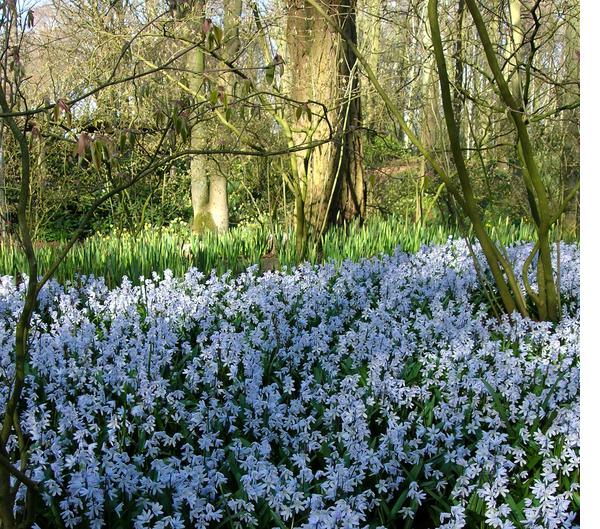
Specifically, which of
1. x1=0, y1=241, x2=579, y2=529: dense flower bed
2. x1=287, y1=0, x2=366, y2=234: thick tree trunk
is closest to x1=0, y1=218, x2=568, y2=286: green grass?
x1=287, y1=0, x2=366, y2=234: thick tree trunk

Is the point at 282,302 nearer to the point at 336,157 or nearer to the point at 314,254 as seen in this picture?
the point at 314,254

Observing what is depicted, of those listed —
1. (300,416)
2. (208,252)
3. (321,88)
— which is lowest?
(300,416)

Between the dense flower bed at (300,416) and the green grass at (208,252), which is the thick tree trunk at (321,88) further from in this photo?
the dense flower bed at (300,416)

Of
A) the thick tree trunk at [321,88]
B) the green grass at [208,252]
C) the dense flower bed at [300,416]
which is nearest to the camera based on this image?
the dense flower bed at [300,416]

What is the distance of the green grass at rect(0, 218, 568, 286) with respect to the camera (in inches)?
207

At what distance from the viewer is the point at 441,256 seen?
546 centimetres

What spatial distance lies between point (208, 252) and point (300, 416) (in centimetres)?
303

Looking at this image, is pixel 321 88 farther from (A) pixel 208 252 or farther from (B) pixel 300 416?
(B) pixel 300 416

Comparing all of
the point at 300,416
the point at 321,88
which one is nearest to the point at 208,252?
the point at 321,88

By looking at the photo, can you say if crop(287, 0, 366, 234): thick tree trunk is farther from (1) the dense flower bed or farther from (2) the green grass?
(1) the dense flower bed

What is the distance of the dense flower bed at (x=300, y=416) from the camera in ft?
6.75

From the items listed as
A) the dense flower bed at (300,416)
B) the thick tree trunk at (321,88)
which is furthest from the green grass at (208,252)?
the dense flower bed at (300,416)

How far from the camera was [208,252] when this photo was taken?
5.57 m

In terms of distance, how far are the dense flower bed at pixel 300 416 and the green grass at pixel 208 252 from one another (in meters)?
1.01
